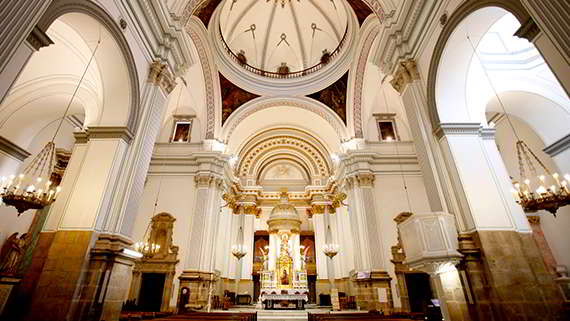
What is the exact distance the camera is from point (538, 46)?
288 cm

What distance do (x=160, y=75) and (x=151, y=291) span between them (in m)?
7.72

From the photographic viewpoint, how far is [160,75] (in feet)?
18.2

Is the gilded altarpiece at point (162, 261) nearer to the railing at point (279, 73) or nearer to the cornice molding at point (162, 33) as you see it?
the cornice molding at point (162, 33)

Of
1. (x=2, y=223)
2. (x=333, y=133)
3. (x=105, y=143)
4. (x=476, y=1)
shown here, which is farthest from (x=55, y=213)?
(x=333, y=133)

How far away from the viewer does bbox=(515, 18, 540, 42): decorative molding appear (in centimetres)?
286

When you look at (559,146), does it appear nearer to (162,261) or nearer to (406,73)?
(406,73)

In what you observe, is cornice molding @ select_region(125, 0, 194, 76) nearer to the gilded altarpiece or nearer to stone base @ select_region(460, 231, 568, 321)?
the gilded altarpiece

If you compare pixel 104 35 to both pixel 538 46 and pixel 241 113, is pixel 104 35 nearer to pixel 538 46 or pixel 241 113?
pixel 538 46

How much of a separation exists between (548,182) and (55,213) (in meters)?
10.9

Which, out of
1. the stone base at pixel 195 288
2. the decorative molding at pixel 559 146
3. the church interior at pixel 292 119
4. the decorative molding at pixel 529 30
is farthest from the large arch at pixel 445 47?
the stone base at pixel 195 288

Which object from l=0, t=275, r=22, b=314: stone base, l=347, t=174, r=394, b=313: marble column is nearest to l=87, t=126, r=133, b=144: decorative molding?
l=0, t=275, r=22, b=314: stone base

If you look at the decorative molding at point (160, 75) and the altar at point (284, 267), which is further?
the altar at point (284, 267)

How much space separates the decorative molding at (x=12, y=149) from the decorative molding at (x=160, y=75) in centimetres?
361

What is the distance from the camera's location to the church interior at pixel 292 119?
377 centimetres
